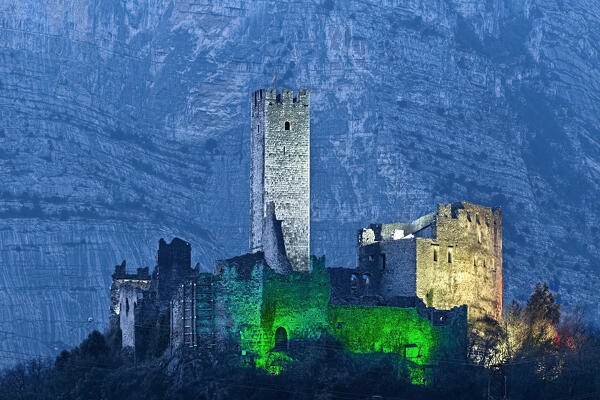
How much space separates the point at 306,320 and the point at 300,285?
1.95 meters

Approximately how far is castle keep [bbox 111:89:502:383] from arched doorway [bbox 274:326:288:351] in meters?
0.05

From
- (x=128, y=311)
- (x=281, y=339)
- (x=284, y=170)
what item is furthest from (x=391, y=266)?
(x=128, y=311)

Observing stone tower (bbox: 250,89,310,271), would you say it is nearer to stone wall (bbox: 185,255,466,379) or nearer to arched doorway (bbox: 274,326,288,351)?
stone wall (bbox: 185,255,466,379)

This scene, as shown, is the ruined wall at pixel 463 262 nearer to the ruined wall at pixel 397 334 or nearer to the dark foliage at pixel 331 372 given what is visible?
the dark foliage at pixel 331 372

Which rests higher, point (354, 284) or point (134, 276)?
point (134, 276)

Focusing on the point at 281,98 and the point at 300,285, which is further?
the point at 281,98

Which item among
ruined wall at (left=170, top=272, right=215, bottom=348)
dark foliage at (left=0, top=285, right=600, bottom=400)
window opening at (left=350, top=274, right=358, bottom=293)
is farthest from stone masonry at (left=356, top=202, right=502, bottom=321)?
ruined wall at (left=170, top=272, right=215, bottom=348)

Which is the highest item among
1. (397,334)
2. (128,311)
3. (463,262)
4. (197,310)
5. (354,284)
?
(463,262)

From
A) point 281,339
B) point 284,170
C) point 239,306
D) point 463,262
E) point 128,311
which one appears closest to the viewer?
point 239,306

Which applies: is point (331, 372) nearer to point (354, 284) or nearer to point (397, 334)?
point (397, 334)

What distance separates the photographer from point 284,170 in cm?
8744

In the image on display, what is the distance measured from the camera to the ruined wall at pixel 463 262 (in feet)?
281

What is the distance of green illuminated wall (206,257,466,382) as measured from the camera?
73.2m

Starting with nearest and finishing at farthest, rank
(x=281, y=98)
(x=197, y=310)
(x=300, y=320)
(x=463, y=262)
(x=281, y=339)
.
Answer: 1. (x=197, y=310)
2. (x=281, y=339)
3. (x=300, y=320)
4. (x=463, y=262)
5. (x=281, y=98)
